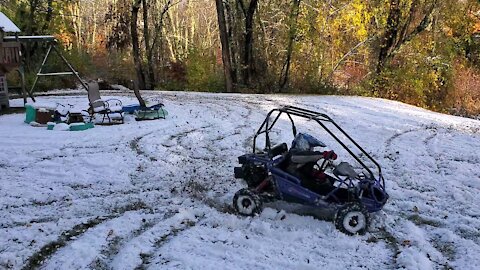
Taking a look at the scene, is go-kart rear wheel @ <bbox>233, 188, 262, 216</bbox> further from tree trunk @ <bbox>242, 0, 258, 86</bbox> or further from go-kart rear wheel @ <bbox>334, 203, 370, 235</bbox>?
tree trunk @ <bbox>242, 0, 258, 86</bbox>

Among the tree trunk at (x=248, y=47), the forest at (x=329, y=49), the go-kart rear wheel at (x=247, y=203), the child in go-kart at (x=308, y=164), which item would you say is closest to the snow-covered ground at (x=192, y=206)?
the go-kart rear wheel at (x=247, y=203)

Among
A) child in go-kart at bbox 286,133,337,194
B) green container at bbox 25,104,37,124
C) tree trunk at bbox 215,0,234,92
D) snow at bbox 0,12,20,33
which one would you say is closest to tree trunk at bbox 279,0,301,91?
tree trunk at bbox 215,0,234,92

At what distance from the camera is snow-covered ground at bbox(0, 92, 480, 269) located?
4895 millimetres

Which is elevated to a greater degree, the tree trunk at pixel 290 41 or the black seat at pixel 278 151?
the tree trunk at pixel 290 41

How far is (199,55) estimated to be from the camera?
2389 cm

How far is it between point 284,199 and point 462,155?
200 inches

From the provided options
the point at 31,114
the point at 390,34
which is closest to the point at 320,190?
the point at 31,114

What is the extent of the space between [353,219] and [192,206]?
217cm

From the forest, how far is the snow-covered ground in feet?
33.0

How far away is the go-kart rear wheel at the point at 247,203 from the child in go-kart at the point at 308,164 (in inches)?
21.6

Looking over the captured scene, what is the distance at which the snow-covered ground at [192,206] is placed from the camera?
4895 mm

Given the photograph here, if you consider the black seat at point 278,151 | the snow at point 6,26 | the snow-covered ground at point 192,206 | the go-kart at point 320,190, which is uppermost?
the snow at point 6,26

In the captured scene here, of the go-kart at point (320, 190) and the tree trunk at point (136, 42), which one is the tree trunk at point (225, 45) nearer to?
the tree trunk at point (136, 42)

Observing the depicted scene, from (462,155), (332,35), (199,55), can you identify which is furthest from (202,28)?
(462,155)
